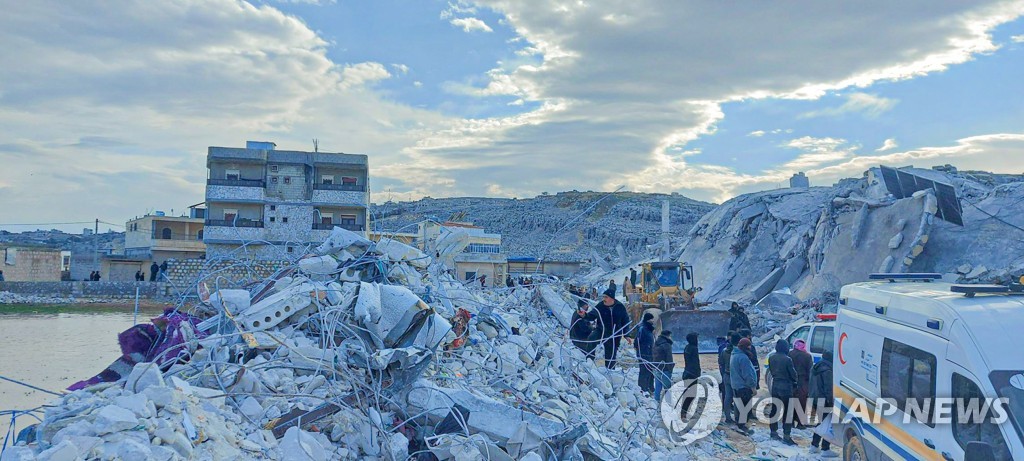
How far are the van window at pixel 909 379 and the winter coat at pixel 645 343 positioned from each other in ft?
16.5

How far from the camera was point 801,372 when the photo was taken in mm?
8766

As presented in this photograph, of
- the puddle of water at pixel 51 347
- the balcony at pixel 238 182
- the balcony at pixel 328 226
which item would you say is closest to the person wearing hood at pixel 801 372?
the puddle of water at pixel 51 347

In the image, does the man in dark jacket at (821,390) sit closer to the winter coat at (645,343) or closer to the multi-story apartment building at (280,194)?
the winter coat at (645,343)

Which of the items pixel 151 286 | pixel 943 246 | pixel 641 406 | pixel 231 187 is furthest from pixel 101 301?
pixel 943 246

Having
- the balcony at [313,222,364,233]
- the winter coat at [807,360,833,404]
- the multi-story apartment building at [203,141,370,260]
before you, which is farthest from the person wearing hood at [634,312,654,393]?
the balcony at [313,222,364,233]

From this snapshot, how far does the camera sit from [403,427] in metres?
5.09

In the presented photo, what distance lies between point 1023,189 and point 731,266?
37.4ft

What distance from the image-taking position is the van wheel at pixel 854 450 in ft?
18.2

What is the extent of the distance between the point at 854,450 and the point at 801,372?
3133 millimetres

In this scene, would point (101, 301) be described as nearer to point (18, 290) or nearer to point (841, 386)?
point (18, 290)

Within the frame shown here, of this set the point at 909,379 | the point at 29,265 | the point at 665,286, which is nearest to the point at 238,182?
the point at 29,265

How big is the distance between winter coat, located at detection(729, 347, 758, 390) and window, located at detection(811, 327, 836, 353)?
133 cm

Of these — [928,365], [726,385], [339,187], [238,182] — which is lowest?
[726,385]

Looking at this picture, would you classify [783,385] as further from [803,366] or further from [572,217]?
[572,217]
